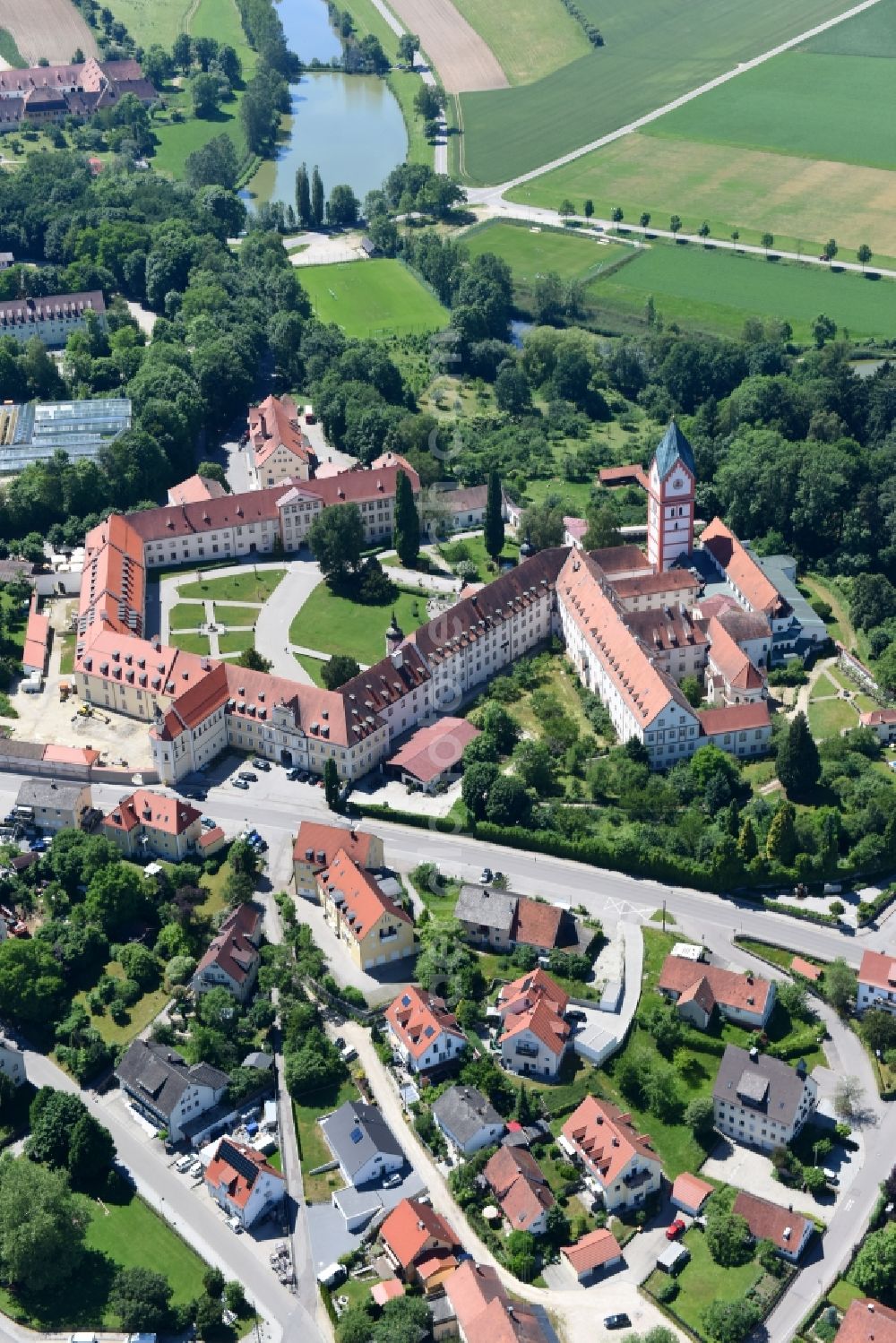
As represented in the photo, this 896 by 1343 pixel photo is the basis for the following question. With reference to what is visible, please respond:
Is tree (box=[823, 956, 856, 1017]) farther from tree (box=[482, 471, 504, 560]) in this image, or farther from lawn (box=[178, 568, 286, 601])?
lawn (box=[178, 568, 286, 601])

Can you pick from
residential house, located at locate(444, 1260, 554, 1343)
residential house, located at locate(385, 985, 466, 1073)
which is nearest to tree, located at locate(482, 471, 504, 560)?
residential house, located at locate(385, 985, 466, 1073)

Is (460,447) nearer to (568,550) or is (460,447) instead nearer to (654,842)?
(568,550)

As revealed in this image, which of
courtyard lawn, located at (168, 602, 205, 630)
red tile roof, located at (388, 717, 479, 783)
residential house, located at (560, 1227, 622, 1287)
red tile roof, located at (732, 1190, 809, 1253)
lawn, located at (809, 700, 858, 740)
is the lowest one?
residential house, located at (560, 1227, 622, 1287)

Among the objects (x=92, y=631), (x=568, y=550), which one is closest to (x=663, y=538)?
(x=568, y=550)

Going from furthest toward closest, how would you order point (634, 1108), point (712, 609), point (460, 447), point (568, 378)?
point (568, 378)
point (460, 447)
point (712, 609)
point (634, 1108)

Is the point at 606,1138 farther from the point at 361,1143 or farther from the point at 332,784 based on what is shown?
the point at 332,784
